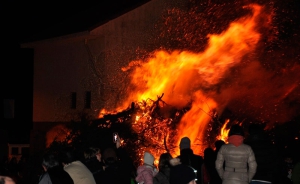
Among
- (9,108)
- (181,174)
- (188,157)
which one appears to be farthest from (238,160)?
(9,108)

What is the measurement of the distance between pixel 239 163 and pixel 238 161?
0.13 ft

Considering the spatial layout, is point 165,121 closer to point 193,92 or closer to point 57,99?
point 193,92

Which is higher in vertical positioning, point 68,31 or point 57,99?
point 68,31

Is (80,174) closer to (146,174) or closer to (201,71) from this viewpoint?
(146,174)

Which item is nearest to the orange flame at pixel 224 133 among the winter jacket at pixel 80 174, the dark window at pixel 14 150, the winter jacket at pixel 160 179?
the winter jacket at pixel 160 179

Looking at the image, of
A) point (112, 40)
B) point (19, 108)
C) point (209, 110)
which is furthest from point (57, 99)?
point (209, 110)

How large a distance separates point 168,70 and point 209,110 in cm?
237

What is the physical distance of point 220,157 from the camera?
13250 mm

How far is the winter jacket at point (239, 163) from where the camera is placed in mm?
13023

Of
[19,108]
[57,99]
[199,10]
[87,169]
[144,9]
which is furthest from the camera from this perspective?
[19,108]

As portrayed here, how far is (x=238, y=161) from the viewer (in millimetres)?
13070

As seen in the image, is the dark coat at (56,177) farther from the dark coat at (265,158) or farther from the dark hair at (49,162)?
the dark coat at (265,158)

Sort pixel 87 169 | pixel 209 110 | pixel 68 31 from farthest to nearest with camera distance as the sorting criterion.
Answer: pixel 68 31 < pixel 209 110 < pixel 87 169

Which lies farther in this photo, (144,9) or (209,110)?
(144,9)
